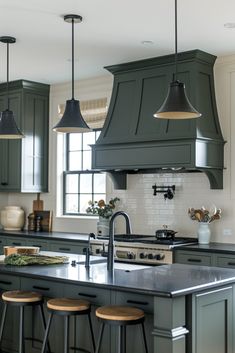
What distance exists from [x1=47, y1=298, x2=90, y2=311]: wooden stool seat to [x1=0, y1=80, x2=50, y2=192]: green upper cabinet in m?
4.22

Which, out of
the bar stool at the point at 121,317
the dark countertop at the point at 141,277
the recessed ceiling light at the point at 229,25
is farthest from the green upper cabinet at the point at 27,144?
the bar stool at the point at 121,317

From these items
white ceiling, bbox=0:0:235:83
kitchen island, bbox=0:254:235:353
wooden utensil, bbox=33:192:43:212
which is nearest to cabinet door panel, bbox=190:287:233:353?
kitchen island, bbox=0:254:235:353

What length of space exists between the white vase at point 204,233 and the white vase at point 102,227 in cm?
133

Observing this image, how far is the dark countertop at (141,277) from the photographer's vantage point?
133 inches

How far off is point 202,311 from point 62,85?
520 centimetres

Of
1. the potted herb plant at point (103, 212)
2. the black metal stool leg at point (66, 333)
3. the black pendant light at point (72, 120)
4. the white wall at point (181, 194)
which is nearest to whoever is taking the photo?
the black metal stool leg at point (66, 333)

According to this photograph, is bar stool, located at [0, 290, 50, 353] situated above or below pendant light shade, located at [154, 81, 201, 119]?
below

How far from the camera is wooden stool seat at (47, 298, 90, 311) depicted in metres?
3.65

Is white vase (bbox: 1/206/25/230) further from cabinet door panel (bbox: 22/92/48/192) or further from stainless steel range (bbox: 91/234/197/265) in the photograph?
stainless steel range (bbox: 91/234/197/265)

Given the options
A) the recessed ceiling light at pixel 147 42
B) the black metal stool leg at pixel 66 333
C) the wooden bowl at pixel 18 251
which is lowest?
the black metal stool leg at pixel 66 333

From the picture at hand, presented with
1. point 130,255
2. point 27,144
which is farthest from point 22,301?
point 27,144

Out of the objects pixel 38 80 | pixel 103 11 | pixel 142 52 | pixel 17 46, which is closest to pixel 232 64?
pixel 142 52

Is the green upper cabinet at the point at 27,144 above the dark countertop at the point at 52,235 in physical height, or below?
above

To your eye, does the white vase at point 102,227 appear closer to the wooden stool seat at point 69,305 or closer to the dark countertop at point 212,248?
the dark countertop at point 212,248
